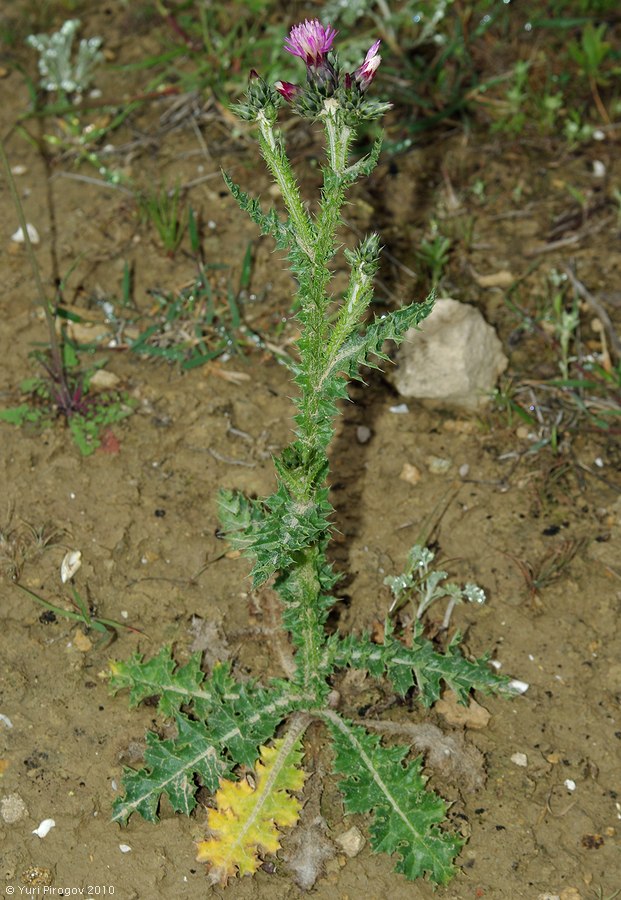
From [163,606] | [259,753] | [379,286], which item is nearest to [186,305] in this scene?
[379,286]

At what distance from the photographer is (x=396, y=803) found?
2758 millimetres

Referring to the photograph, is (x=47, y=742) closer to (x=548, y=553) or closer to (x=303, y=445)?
(x=303, y=445)

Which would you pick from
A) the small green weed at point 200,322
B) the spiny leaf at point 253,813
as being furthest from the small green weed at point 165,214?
the spiny leaf at point 253,813

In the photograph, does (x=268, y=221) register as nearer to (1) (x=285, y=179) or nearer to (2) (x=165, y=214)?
(1) (x=285, y=179)

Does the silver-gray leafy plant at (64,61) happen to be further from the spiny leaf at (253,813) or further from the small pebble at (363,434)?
the spiny leaf at (253,813)

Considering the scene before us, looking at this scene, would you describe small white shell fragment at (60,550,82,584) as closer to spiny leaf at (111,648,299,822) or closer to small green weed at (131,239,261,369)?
spiny leaf at (111,648,299,822)

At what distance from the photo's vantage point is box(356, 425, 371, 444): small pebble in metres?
3.73

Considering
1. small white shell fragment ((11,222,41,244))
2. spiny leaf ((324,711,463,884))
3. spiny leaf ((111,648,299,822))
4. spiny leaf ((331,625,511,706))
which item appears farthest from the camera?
small white shell fragment ((11,222,41,244))

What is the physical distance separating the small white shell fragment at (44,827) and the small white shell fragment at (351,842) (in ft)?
2.74

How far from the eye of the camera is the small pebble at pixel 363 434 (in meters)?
3.73

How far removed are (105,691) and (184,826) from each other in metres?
0.51

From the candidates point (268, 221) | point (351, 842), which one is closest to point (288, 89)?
point (268, 221)

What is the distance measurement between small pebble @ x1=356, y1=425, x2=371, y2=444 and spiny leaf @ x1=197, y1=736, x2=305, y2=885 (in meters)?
1.26

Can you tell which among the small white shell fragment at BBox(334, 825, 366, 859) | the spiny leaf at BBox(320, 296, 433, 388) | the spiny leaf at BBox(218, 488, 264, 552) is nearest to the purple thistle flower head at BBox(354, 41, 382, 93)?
the spiny leaf at BBox(320, 296, 433, 388)
